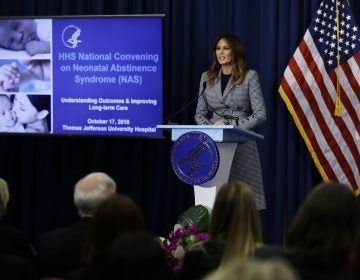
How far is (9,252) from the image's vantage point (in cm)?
327

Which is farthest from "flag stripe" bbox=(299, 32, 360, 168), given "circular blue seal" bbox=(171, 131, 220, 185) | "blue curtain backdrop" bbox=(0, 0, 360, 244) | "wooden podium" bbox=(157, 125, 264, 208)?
"circular blue seal" bbox=(171, 131, 220, 185)

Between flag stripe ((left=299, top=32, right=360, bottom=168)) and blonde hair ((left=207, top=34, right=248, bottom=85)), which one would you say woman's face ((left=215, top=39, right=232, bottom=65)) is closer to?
blonde hair ((left=207, top=34, right=248, bottom=85))

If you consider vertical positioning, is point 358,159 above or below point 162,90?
below

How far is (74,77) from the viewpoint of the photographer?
619 cm

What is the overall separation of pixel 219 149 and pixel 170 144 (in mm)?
1769

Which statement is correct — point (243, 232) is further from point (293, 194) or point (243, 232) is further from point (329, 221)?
point (293, 194)

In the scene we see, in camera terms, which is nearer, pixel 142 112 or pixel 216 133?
pixel 216 133

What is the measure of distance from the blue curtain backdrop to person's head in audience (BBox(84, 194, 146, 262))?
354cm

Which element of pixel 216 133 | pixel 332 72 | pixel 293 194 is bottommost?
pixel 293 194

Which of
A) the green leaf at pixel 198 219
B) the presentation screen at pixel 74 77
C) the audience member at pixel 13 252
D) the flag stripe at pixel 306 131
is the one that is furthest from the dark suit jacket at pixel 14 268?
the flag stripe at pixel 306 131

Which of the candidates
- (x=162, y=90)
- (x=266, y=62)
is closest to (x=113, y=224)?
(x=162, y=90)

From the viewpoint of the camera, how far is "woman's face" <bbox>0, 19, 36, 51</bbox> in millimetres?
6215

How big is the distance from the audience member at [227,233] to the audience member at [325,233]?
0.29m

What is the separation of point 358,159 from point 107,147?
7.04ft
